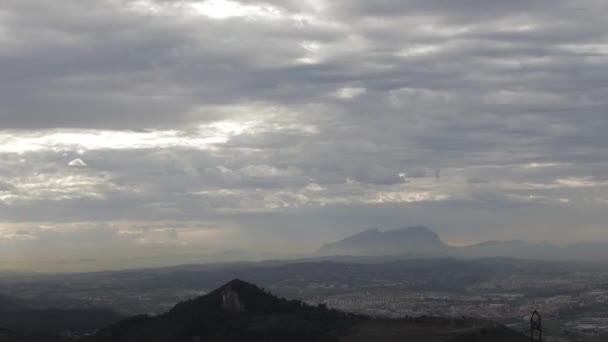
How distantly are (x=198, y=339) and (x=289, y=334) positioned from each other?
24.2 meters

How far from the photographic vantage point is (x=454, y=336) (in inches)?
6875

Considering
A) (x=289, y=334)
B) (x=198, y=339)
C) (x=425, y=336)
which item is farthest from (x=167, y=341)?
(x=425, y=336)

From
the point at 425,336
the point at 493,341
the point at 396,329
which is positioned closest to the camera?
the point at 493,341

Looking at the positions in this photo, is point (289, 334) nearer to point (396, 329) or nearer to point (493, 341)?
point (396, 329)

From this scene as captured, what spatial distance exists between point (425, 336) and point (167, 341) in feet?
203

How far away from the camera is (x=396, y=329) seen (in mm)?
192625

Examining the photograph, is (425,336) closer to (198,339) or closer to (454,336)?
(454,336)

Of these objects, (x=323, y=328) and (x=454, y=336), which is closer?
(x=454, y=336)

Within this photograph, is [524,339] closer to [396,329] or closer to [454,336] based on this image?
[454,336]

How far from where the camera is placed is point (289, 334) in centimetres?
18512

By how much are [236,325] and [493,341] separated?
204ft

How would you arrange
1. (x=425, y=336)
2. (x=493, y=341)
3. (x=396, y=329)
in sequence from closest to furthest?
(x=493, y=341) < (x=425, y=336) < (x=396, y=329)

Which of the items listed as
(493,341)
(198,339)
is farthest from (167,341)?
(493,341)

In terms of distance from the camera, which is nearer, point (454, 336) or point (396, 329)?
point (454, 336)
